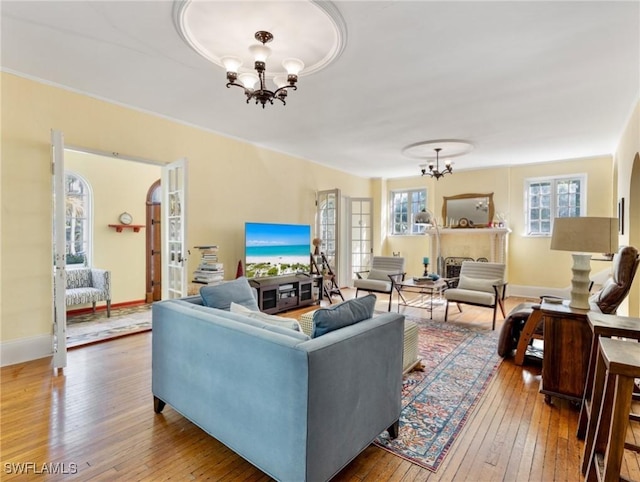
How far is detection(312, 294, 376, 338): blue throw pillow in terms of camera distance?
5.65 ft

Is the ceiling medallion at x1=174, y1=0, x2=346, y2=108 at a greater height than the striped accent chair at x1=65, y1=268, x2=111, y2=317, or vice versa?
the ceiling medallion at x1=174, y1=0, x2=346, y2=108

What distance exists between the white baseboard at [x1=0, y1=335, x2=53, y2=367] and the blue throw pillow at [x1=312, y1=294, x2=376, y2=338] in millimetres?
A: 3263

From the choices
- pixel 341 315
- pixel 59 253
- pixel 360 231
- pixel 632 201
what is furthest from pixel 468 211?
pixel 59 253

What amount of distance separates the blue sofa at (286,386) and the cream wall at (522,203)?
5.91 metres

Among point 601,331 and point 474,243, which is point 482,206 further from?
point 601,331

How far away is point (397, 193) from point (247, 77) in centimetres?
643

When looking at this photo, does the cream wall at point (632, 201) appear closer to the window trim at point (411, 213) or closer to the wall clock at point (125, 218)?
the window trim at point (411, 213)

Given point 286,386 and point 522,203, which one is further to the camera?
point 522,203

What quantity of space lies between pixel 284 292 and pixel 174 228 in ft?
6.24

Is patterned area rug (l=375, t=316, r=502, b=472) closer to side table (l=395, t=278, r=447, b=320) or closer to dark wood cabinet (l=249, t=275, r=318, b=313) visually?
side table (l=395, t=278, r=447, b=320)

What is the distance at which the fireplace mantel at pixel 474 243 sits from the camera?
6701 mm

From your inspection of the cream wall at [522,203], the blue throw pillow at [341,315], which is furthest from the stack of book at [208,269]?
the cream wall at [522,203]

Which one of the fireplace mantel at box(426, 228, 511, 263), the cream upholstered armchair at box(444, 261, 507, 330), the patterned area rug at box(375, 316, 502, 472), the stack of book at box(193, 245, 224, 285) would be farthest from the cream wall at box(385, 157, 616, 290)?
the stack of book at box(193, 245, 224, 285)

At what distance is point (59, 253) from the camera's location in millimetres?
3033
